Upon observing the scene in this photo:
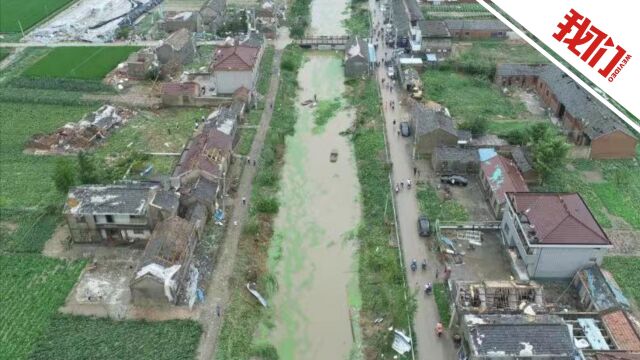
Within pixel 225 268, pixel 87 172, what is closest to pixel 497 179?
pixel 225 268

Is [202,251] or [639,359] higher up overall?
[639,359]

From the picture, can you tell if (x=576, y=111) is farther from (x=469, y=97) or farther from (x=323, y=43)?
(x=323, y=43)

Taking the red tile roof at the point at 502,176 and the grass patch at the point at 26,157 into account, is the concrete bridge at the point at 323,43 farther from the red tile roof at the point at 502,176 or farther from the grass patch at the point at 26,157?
the red tile roof at the point at 502,176

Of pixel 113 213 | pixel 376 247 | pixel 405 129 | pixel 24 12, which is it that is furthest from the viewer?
pixel 24 12

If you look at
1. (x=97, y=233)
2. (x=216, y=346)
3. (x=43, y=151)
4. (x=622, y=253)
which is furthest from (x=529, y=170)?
(x=43, y=151)

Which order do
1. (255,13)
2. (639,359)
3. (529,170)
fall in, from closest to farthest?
(639,359), (529,170), (255,13)

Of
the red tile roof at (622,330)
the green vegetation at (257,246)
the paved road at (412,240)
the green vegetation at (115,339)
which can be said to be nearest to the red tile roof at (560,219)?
the red tile roof at (622,330)

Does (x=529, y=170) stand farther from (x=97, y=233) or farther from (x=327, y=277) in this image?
(x=97, y=233)
